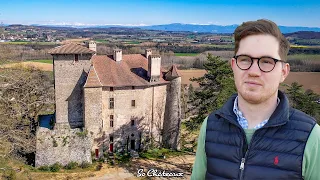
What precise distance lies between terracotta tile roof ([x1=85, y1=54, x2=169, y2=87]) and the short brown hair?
89.3ft

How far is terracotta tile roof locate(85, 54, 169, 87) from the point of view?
31.1 metres

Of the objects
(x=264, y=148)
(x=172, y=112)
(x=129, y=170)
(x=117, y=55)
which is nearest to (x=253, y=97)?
(x=264, y=148)

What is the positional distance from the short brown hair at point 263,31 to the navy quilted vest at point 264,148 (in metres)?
0.60

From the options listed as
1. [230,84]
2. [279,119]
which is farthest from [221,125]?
[230,84]

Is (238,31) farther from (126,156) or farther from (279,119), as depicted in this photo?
(126,156)

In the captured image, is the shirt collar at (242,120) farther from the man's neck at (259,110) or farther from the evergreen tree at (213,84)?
the evergreen tree at (213,84)

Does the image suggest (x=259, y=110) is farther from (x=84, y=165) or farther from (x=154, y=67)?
(x=84, y=165)

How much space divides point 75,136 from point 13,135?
41.4ft

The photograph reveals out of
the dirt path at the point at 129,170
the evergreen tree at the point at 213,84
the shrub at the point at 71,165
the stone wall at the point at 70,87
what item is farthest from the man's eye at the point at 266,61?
the shrub at the point at 71,165

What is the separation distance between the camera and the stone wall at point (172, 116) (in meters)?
33.7

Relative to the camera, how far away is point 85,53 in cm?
3023

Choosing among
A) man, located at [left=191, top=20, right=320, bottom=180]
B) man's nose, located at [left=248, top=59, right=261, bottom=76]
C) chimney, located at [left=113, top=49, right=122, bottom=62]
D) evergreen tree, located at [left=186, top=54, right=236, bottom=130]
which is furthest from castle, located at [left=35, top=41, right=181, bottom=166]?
man's nose, located at [left=248, top=59, right=261, bottom=76]

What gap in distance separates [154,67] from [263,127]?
28997 millimetres

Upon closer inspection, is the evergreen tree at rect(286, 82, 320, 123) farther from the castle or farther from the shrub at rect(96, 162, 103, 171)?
the shrub at rect(96, 162, 103, 171)
